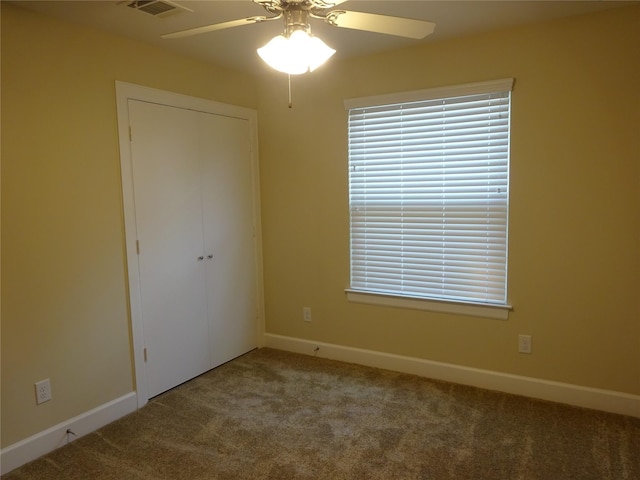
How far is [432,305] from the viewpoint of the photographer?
10.5 ft

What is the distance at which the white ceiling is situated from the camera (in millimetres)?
2334

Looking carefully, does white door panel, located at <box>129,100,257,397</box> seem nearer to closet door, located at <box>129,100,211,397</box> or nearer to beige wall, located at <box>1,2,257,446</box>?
closet door, located at <box>129,100,211,397</box>

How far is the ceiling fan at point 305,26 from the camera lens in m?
1.68

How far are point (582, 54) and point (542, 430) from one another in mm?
2218

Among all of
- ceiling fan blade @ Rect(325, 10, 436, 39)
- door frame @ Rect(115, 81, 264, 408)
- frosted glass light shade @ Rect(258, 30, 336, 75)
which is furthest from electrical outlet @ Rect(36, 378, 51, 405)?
ceiling fan blade @ Rect(325, 10, 436, 39)

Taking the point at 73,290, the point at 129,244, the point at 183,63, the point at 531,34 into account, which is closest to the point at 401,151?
the point at 531,34

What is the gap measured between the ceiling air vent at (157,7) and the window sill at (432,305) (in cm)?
227

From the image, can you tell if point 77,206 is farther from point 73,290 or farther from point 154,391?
point 154,391

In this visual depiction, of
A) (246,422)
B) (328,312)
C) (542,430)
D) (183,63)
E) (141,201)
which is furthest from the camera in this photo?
(328,312)

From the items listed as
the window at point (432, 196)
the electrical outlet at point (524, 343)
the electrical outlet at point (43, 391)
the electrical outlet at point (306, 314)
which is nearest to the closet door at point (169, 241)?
the electrical outlet at point (43, 391)

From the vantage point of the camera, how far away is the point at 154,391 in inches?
120

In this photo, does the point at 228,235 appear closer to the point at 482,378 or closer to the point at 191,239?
the point at 191,239

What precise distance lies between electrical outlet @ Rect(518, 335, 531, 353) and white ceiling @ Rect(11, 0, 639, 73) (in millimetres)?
2006

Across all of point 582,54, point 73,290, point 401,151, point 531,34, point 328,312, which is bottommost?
point 328,312
